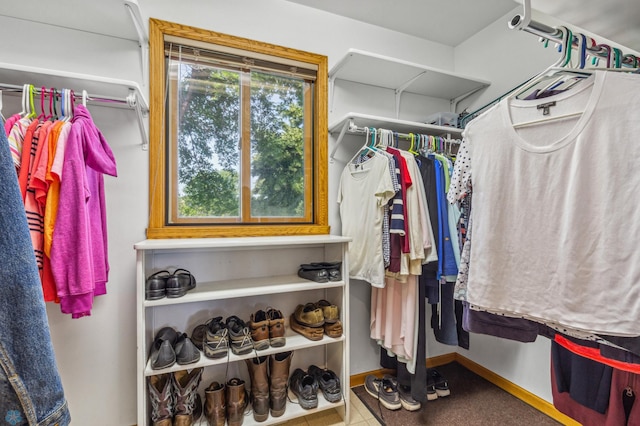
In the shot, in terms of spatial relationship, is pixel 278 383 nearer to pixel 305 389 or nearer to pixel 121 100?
pixel 305 389

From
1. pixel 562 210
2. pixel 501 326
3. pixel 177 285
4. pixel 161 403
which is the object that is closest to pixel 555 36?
pixel 562 210

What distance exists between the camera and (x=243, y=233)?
5.55ft

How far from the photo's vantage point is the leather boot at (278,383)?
1437 mm

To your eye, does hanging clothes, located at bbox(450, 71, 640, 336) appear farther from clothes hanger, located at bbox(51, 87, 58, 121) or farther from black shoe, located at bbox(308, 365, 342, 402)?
clothes hanger, located at bbox(51, 87, 58, 121)

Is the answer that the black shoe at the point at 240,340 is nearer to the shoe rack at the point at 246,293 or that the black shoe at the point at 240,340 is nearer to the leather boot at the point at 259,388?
the shoe rack at the point at 246,293

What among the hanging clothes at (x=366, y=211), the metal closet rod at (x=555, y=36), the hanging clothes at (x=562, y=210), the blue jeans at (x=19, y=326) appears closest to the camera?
the blue jeans at (x=19, y=326)

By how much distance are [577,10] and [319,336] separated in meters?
1.62

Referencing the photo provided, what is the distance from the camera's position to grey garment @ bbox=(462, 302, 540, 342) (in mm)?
911

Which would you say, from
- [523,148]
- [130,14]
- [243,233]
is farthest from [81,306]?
[523,148]

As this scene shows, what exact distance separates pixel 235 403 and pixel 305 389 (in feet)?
1.18

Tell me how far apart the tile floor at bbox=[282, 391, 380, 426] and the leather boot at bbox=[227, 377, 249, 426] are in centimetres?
32

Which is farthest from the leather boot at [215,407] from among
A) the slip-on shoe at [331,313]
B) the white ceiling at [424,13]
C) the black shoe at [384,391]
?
the white ceiling at [424,13]

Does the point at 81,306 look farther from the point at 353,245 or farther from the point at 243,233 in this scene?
the point at 353,245

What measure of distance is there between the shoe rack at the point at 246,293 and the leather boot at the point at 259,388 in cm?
4
